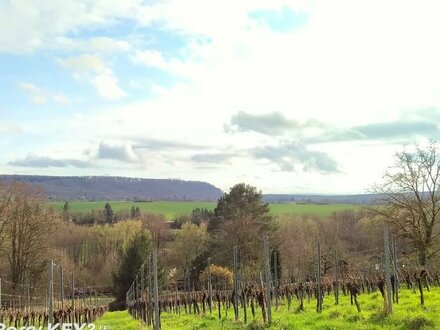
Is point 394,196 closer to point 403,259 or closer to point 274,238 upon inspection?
point 403,259

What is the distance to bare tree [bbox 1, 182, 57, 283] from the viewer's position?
147 ft

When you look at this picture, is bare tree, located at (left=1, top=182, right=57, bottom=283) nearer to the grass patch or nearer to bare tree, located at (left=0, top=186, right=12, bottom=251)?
bare tree, located at (left=0, top=186, right=12, bottom=251)

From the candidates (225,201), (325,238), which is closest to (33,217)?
(225,201)

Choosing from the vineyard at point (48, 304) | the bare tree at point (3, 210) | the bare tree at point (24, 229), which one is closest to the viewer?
the vineyard at point (48, 304)

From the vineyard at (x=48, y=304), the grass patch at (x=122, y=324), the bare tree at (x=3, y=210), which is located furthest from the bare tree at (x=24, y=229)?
the grass patch at (x=122, y=324)

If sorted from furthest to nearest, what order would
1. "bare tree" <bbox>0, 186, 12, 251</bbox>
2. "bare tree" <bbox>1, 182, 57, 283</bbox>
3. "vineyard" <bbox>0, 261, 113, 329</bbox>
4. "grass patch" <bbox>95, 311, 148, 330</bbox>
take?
"bare tree" <bbox>1, 182, 57, 283</bbox>, "bare tree" <bbox>0, 186, 12, 251</bbox>, "grass patch" <bbox>95, 311, 148, 330</bbox>, "vineyard" <bbox>0, 261, 113, 329</bbox>

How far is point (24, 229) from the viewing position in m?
45.2

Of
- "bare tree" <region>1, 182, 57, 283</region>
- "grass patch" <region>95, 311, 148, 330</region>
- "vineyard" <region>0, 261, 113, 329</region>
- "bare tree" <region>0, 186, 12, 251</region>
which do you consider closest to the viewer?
"vineyard" <region>0, 261, 113, 329</region>

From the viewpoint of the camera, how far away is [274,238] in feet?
186

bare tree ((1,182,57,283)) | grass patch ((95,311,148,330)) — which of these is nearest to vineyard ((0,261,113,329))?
grass patch ((95,311,148,330))

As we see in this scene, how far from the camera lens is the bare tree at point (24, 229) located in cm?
4478

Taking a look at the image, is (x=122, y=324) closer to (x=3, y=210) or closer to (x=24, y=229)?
(x=3, y=210)

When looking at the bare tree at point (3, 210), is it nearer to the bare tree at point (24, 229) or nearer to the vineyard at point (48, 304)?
the bare tree at point (24, 229)

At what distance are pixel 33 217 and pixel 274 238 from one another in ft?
84.4
